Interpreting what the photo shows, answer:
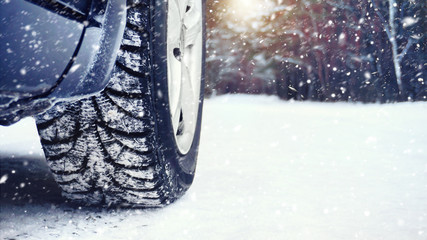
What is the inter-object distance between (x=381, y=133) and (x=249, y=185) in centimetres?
170

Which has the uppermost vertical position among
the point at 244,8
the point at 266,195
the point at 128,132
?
the point at 244,8

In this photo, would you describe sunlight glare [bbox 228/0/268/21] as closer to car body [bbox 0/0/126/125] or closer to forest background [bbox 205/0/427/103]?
forest background [bbox 205/0/427/103]

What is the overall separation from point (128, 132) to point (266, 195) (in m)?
0.58

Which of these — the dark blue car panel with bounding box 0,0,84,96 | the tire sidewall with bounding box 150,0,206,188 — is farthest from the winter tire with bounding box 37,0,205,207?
the dark blue car panel with bounding box 0,0,84,96

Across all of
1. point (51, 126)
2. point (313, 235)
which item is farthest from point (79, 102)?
point (313, 235)

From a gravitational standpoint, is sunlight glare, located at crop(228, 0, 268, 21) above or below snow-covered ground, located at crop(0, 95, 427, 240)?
above

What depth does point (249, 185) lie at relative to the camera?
142 centimetres

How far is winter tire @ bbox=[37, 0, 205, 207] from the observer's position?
3.05ft

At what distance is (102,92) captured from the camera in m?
0.95

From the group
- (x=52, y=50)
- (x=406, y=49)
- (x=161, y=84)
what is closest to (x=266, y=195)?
(x=161, y=84)

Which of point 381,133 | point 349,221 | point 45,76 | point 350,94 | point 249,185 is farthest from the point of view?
point 350,94

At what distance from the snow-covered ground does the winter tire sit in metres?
0.10

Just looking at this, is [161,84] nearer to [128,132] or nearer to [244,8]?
[128,132]

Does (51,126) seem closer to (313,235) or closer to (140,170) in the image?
(140,170)
